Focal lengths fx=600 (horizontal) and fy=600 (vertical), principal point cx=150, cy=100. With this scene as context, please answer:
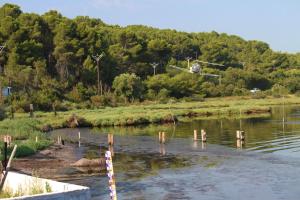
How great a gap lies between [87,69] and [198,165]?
69424mm

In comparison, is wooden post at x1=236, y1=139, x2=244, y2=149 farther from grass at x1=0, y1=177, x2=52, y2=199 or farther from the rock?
grass at x1=0, y1=177, x2=52, y2=199

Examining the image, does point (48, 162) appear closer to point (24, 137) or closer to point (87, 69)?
point (24, 137)

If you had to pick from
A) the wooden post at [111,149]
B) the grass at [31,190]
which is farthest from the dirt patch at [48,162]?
the grass at [31,190]

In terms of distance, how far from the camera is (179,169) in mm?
35438

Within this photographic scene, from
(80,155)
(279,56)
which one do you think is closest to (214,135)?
(80,155)

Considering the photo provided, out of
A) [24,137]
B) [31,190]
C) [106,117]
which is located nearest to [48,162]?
[24,137]

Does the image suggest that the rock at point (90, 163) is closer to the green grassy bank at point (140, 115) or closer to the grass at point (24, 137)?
the grass at point (24, 137)

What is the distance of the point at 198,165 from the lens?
37.1 metres

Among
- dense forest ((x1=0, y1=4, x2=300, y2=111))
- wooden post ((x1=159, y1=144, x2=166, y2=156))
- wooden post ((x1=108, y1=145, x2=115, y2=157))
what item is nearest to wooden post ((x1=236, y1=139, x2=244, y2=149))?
wooden post ((x1=159, y1=144, x2=166, y2=156))

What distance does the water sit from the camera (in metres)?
28.1

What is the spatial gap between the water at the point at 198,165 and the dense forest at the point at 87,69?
3220cm

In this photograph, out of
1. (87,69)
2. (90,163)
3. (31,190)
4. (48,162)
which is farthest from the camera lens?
(87,69)

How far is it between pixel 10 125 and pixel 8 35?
46.7 metres

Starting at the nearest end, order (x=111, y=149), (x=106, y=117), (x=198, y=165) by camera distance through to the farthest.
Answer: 1. (x=198, y=165)
2. (x=111, y=149)
3. (x=106, y=117)
